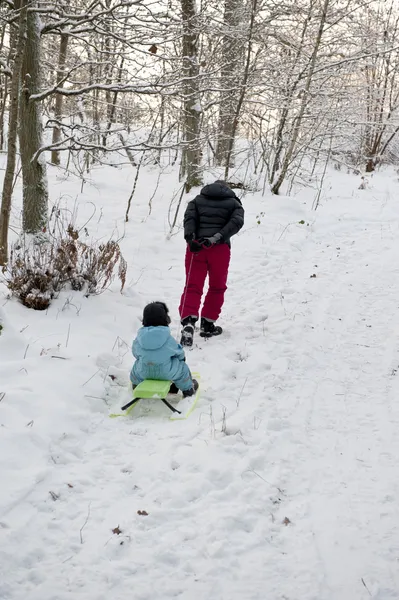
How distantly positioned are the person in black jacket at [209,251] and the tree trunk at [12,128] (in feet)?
7.08

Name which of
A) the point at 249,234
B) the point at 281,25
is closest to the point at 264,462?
the point at 249,234

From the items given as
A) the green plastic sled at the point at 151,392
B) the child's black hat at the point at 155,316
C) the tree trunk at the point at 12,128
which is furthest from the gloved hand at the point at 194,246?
the tree trunk at the point at 12,128

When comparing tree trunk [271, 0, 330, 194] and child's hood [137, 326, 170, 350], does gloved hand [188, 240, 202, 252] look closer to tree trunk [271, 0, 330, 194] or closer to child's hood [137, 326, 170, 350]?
child's hood [137, 326, 170, 350]

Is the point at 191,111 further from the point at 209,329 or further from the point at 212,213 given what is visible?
the point at 209,329

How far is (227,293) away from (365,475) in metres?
3.54

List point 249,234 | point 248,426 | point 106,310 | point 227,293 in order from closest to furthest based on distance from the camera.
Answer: point 248,426 → point 106,310 → point 227,293 → point 249,234

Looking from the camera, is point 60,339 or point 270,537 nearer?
point 270,537

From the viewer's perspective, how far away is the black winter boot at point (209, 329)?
5.08 metres

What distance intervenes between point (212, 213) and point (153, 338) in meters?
1.96

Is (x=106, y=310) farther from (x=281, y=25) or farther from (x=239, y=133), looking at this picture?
(x=239, y=133)

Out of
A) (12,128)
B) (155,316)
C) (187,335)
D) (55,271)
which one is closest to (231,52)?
(12,128)

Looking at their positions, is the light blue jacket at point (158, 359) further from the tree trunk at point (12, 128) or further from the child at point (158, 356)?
the tree trunk at point (12, 128)

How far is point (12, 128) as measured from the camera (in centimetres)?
513

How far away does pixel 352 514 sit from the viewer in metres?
2.72
